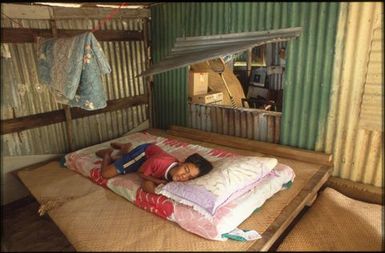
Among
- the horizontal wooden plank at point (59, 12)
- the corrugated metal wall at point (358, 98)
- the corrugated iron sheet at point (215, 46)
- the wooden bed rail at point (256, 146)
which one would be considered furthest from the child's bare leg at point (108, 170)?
the corrugated metal wall at point (358, 98)

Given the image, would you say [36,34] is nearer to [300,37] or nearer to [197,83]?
[197,83]

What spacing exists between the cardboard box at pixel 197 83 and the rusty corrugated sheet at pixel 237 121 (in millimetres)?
236

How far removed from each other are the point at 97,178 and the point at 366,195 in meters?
3.04

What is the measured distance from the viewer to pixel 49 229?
334 centimetres

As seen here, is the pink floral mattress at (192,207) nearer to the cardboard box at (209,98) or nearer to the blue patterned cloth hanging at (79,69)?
the blue patterned cloth hanging at (79,69)

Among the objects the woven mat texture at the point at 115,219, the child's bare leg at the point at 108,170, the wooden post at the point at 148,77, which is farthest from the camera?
the wooden post at the point at 148,77

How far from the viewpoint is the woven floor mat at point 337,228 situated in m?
2.24

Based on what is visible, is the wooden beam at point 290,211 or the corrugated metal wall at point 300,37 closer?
the wooden beam at point 290,211

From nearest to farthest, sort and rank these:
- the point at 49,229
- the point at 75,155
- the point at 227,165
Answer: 1. the point at 227,165
2. the point at 49,229
3. the point at 75,155

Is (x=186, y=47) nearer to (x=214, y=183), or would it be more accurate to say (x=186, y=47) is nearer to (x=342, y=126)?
(x=214, y=183)

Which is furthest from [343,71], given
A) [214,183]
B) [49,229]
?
[49,229]

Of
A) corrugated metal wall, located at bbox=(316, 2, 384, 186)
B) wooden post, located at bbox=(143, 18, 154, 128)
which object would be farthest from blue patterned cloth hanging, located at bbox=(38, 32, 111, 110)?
corrugated metal wall, located at bbox=(316, 2, 384, 186)

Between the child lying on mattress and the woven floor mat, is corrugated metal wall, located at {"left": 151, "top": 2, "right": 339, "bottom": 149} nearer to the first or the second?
the woven floor mat

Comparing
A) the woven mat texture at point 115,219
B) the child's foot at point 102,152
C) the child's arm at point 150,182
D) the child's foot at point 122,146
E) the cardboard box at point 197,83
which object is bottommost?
the woven mat texture at point 115,219
